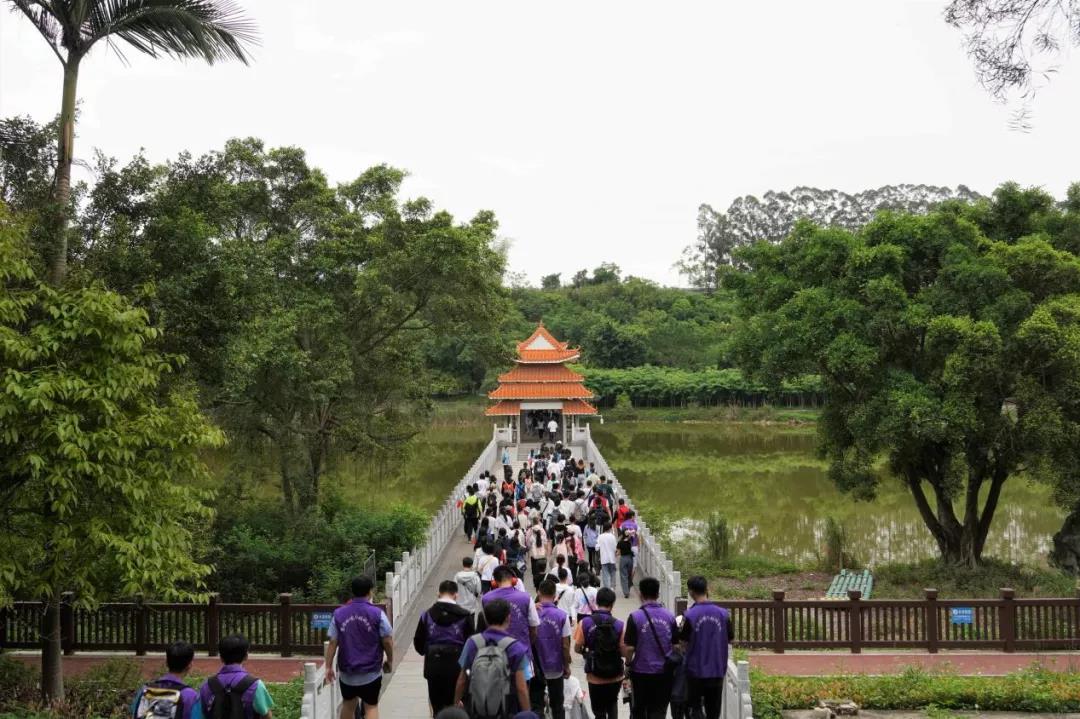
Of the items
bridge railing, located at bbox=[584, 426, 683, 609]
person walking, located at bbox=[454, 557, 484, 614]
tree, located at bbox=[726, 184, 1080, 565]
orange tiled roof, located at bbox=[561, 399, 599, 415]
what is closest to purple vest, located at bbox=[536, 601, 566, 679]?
person walking, located at bbox=[454, 557, 484, 614]

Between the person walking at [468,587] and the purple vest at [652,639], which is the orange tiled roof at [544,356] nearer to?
the person walking at [468,587]

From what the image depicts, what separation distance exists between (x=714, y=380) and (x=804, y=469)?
23.4 metres

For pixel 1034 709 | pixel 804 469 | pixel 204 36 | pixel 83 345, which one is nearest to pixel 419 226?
pixel 204 36

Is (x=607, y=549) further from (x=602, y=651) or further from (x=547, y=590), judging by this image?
(x=602, y=651)

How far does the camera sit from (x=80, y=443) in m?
8.82

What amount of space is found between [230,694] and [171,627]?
768cm

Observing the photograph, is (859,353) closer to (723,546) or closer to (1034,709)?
(723,546)

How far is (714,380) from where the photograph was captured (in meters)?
64.8

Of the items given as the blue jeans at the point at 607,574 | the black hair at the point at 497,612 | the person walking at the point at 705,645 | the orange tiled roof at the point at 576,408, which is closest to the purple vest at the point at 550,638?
the person walking at the point at 705,645

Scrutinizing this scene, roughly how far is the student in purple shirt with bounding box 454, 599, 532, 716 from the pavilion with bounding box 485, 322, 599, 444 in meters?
32.6

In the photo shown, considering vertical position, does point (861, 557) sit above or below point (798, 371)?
below

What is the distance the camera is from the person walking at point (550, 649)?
24.6ft

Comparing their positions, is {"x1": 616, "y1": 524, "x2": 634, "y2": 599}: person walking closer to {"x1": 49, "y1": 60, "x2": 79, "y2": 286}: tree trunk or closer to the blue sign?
the blue sign

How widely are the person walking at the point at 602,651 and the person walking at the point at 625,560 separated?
7.12 m
